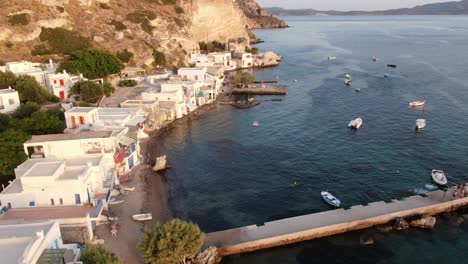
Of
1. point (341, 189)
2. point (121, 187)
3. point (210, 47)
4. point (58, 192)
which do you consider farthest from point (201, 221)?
point (210, 47)

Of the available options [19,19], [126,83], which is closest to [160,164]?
[126,83]

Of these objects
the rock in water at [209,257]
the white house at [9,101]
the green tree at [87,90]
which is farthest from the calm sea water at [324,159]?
the white house at [9,101]

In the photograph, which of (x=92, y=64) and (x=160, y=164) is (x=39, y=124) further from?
(x=92, y=64)

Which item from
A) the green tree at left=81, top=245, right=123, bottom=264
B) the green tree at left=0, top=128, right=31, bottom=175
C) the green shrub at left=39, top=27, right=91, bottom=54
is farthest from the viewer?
the green shrub at left=39, top=27, right=91, bottom=54

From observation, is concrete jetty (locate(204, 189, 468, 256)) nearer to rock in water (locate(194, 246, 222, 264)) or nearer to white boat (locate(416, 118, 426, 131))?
rock in water (locate(194, 246, 222, 264))

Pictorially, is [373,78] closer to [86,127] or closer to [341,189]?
[341,189]

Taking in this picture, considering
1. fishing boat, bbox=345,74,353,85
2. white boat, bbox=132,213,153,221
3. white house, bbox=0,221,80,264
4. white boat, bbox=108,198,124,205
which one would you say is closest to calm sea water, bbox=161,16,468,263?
fishing boat, bbox=345,74,353,85
